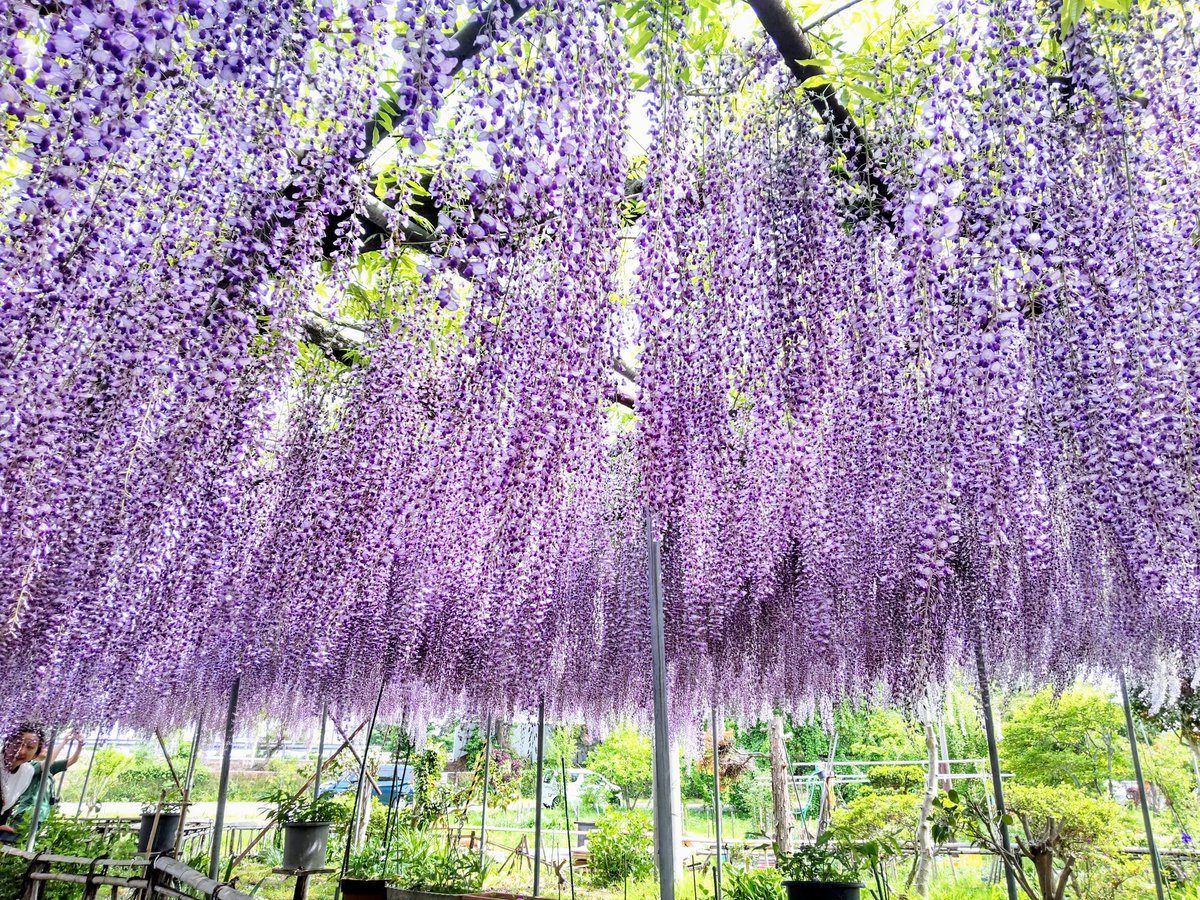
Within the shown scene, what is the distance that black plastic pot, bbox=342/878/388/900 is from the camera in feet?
15.9

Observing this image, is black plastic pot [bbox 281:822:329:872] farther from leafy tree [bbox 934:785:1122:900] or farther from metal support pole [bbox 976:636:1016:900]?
metal support pole [bbox 976:636:1016:900]

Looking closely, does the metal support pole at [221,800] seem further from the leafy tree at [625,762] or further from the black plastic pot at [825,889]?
the leafy tree at [625,762]

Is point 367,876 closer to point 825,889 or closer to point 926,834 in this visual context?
point 825,889

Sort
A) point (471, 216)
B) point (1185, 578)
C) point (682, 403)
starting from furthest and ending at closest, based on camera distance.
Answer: point (1185, 578), point (682, 403), point (471, 216)

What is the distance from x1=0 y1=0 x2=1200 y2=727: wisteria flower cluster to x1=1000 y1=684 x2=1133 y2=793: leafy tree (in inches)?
243

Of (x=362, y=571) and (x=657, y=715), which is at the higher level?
(x=362, y=571)

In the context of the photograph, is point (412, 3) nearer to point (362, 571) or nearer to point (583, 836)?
point (362, 571)

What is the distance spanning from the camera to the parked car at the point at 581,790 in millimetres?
16812

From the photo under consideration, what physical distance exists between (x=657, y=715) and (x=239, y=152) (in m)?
2.54

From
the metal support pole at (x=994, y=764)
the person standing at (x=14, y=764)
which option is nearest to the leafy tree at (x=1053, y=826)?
the metal support pole at (x=994, y=764)

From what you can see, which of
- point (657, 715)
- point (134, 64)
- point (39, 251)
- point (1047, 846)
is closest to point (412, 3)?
point (134, 64)

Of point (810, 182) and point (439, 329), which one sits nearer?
point (810, 182)

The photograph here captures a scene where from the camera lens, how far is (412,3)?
1.72 metres

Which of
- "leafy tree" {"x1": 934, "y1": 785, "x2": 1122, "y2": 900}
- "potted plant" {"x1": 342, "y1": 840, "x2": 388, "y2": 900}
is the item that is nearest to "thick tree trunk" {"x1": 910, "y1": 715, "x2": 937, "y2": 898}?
"leafy tree" {"x1": 934, "y1": 785, "x2": 1122, "y2": 900}
